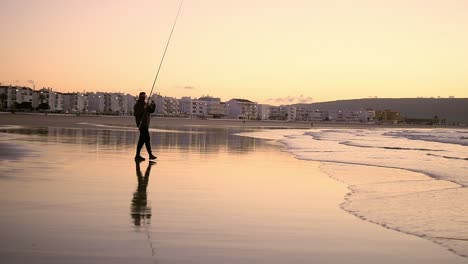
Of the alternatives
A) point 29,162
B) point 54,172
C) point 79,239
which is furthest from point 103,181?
point 79,239

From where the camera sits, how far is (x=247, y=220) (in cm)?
607

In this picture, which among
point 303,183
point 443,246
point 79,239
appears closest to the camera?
point 79,239

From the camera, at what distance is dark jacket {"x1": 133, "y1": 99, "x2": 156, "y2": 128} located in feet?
46.6

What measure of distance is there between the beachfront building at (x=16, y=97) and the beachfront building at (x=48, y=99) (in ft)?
10.5

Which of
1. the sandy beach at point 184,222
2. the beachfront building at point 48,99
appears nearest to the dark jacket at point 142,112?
the sandy beach at point 184,222

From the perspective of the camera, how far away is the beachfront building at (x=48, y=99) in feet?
577

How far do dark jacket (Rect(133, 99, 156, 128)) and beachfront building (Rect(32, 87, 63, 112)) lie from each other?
167332 mm

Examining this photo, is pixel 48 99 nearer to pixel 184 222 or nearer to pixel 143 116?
pixel 143 116

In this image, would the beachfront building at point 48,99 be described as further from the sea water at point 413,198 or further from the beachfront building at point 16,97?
the sea water at point 413,198

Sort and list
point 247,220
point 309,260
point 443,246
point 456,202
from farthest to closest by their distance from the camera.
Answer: point 456,202, point 247,220, point 443,246, point 309,260

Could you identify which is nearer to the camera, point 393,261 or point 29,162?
point 393,261

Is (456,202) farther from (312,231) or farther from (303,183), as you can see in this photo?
(312,231)

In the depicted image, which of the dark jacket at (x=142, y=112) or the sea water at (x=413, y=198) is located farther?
the dark jacket at (x=142, y=112)

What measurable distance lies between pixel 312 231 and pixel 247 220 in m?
0.82
